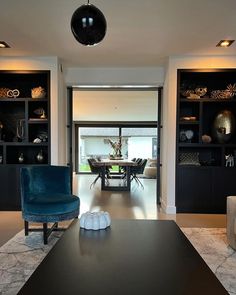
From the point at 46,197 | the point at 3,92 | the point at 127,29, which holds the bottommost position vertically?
the point at 46,197

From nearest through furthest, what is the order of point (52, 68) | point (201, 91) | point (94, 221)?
1. point (94, 221)
2. point (52, 68)
3. point (201, 91)

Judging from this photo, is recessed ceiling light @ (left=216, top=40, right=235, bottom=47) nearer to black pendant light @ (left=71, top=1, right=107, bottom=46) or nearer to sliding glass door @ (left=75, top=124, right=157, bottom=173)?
black pendant light @ (left=71, top=1, right=107, bottom=46)

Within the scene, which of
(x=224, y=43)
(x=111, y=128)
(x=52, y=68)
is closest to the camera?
(x=224, y=43)

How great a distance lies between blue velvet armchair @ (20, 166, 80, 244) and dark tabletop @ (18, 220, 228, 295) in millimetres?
903

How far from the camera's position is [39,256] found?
2766 mm

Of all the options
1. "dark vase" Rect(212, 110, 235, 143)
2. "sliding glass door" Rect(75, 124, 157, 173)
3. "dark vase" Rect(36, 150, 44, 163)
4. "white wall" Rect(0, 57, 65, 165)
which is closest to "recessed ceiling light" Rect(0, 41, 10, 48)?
"white wall" Rect(0, 57, 65, 165)

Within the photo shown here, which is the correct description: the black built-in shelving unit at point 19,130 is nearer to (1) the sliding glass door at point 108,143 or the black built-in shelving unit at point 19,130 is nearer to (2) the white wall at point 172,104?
(2) the white wall at point 172,104

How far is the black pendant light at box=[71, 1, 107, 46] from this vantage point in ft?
6.23

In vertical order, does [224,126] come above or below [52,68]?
below

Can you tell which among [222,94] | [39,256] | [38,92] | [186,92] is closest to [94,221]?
[39,256]

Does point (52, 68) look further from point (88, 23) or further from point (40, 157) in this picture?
point (88, 23)

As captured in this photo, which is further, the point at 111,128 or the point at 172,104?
the point at 111,128

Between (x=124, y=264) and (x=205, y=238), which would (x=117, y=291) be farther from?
(x=205, y=238)

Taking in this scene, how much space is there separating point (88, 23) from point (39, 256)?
2247 mm
